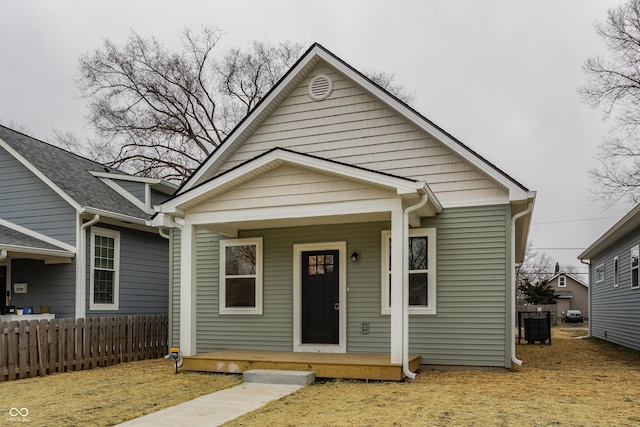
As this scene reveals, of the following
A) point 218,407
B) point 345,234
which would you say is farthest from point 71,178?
point 218,407

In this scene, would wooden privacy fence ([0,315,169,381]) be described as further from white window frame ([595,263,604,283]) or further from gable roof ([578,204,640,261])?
white window frame ([595,263,604,283])

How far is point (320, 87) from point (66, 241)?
622 cm

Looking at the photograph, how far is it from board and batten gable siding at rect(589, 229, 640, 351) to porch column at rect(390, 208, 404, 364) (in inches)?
315

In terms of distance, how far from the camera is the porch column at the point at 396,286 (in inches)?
323

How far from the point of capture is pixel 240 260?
11.2 metres

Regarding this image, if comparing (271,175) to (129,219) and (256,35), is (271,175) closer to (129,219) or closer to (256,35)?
(129,219)

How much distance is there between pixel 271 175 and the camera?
30.2ft

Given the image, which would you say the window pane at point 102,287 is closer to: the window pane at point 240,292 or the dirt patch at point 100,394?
the dirt patch at point 100,394

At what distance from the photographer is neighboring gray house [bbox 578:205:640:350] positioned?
45.0 feet

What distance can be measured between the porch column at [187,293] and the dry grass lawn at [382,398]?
1.73 feet

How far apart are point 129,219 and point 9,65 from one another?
14267mm

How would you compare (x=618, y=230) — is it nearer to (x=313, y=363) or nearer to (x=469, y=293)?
(x=469, y=293)

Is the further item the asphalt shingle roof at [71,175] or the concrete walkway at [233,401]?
the asphalt shingle roof at [71,175]

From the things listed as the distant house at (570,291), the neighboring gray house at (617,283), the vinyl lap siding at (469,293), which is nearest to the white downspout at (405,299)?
the vinyl lap siding at (469,293)
